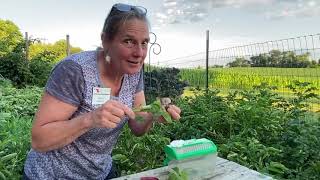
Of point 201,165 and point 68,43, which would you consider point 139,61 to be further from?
point 68,43

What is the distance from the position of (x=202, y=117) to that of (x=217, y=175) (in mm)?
2086

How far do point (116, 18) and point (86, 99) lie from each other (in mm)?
353

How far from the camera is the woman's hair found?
1.69 m

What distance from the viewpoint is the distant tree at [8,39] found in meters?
12.1

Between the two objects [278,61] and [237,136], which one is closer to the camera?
[237,136]

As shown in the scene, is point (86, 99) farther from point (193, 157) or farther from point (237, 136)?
point (237, 136)

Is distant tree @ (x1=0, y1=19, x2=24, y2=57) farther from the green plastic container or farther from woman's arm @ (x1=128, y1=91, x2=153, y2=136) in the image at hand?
the green plastic container

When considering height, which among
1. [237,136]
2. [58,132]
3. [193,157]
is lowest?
[237,136]

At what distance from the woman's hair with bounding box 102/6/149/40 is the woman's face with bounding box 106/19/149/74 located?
0.02 metres

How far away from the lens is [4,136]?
332cm

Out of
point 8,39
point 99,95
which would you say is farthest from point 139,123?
point 8,39

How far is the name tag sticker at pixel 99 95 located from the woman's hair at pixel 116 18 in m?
0.22

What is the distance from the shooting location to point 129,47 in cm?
165

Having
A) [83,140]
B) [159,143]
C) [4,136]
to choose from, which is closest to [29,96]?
[4,136]
